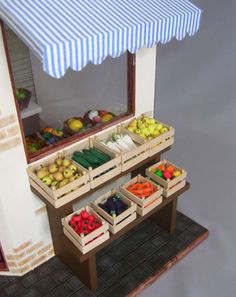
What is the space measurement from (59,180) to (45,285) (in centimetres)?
144

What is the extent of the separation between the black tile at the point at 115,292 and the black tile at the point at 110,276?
0.23 feet

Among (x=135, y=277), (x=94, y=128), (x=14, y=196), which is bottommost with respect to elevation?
(x=135, y=277)

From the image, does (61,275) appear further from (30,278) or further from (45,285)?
(30,278)

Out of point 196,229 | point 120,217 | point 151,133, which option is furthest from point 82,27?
point 196,229

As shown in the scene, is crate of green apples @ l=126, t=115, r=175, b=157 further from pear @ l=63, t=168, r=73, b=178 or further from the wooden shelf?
pear @ l=63, t=168, r=73, b=178

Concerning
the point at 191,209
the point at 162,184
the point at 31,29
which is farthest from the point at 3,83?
the point at 191,209

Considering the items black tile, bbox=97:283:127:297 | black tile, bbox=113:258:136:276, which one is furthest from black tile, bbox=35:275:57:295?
black tile, bbox=113:258:136:276

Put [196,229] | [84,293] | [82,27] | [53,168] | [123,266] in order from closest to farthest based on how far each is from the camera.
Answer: [82,27] → [53,168] → [84,293] → [123,266] → [196,229]

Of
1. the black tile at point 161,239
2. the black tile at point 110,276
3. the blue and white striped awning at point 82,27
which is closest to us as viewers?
the blue and white striped awning at point 82,27

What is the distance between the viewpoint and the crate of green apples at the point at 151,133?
4.66 metres

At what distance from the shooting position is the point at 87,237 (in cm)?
389

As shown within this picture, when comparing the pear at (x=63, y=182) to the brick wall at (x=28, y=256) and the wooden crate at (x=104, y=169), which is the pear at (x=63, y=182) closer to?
the wooden crate at (x=104, y=169)

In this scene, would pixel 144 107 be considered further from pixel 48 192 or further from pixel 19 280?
pixel 19 280

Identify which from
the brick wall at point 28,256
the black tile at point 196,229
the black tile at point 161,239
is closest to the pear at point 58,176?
the brick wall at point 28,256
